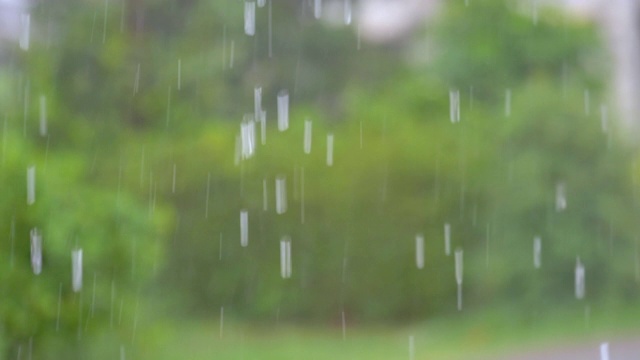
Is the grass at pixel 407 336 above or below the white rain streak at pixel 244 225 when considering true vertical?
below

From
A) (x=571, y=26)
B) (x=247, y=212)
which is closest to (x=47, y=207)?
(x=247, y=212)

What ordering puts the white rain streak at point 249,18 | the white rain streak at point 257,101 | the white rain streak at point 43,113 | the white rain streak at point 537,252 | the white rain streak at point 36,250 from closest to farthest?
the white rain streak at point 36,250 < the white rain streak at point 43,113 < the white rain streak at point 537,252 < the white rain streak at point 257,101 < the white rain streak at point 249,18

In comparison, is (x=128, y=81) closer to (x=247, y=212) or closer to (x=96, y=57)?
(x=96, y=57)

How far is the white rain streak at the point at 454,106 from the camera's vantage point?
10368 millimetres

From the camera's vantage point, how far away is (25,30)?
974 cm

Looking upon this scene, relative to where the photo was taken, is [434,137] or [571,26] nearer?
[434,137]

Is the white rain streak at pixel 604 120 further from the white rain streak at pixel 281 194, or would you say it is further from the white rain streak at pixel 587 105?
the white rain streak at pixel 281 194

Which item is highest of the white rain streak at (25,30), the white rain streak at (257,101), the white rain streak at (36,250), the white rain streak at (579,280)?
the white rain streak at (25,30)

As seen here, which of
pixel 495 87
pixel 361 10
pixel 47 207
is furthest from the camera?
pixel 361 10

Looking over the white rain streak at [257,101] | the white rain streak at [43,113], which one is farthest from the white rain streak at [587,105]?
the white rain streak at [43,113]

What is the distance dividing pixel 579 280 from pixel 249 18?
7260mm

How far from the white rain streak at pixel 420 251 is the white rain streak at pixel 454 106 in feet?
4.72

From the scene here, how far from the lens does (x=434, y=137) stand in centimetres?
977

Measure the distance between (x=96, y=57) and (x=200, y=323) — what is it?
9.85 feet
